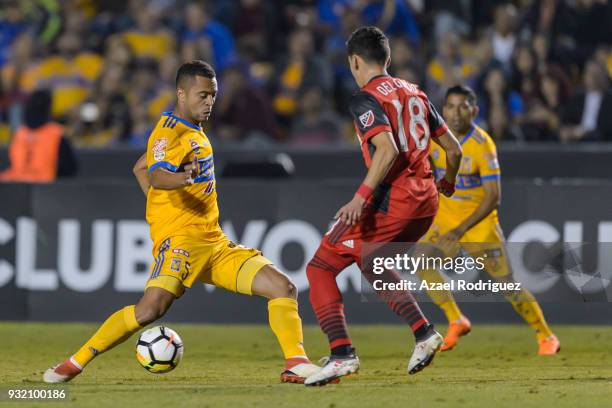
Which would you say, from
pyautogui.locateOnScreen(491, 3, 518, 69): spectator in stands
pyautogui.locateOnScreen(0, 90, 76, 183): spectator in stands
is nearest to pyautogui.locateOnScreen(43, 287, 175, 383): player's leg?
pyautogui.locateOnScreen(0, 90, 76, 183): spectator in stands

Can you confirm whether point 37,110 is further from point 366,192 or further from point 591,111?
point 366,192

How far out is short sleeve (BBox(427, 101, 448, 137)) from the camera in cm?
787

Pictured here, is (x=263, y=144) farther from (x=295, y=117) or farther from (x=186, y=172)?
(x=186, y=172)

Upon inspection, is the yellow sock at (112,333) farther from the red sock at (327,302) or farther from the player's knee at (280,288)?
the red sock at (327,302)

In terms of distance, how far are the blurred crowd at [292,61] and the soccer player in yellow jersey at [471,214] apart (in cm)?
418

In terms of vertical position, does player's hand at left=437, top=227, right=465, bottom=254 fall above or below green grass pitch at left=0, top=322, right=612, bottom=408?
above

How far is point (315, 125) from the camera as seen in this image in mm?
14844

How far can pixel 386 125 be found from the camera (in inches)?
293

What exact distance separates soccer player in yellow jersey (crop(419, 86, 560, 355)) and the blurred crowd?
4.18 metres

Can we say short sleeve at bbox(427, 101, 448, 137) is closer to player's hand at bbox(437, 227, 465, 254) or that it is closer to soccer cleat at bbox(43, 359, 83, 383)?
player's hand at bbox(437, 227, 465, 254)

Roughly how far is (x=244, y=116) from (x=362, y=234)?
7388mm

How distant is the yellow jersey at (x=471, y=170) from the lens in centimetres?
984

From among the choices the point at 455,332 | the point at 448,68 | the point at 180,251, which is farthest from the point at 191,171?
the point at 448,68

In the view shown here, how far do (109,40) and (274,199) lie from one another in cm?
532
